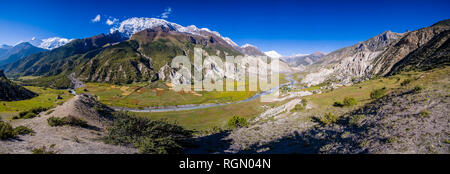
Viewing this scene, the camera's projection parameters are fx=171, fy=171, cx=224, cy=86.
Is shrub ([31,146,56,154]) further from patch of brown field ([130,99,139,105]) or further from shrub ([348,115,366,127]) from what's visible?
patch of brown field ([130,99,139,105])

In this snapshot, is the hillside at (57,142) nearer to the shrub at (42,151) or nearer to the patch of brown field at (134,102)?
the shrub at (42,151)

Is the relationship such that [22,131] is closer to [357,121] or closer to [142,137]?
[142,137]

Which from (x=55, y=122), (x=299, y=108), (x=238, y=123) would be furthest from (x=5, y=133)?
(x=299, y=108)

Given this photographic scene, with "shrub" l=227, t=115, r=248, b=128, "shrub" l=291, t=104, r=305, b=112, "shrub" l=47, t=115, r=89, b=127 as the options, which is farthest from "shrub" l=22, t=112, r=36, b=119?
"shrub" l=291, t=104, r=305, b=112

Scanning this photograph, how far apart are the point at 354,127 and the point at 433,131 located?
9.68m

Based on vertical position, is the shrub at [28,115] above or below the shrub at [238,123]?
above

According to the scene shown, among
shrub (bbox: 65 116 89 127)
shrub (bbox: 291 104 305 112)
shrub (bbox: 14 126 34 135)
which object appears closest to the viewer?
shrub (bbox: 14 126 34 135)

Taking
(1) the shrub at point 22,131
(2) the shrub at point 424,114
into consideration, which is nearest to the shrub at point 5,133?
(1) the shrub at point 22,131

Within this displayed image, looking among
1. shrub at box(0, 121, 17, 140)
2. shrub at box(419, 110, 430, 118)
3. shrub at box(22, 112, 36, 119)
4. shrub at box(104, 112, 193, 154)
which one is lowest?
shrub at box(104, 112, 193, 154)

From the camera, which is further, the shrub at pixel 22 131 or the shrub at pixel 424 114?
the shrub at pixel 424 114

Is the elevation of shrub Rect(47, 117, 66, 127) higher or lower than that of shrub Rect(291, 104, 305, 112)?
higher

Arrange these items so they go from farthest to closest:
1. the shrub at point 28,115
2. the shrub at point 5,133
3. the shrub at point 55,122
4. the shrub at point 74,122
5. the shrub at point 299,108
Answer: the shrub at point 299,108
the shrub at point 28,115
the shrub at point 74,122
the shrub at point 55,122
the shrub at point 5,133
